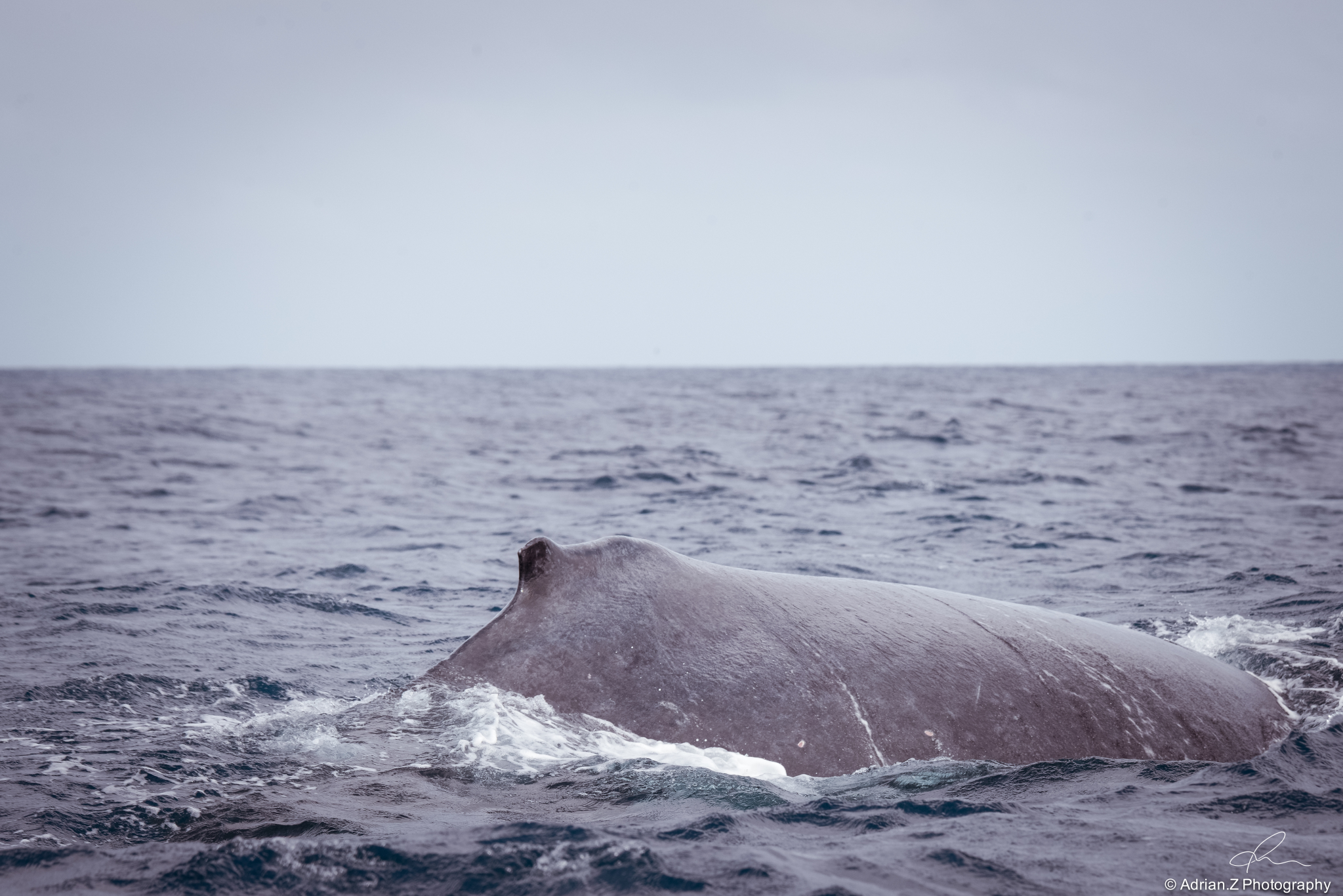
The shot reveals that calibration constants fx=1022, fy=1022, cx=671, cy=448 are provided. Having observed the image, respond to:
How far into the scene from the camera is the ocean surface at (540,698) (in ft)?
11.8

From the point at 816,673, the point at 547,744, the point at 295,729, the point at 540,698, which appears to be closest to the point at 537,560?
the point at 540,698

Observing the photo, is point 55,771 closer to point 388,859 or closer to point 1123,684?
point 388,859

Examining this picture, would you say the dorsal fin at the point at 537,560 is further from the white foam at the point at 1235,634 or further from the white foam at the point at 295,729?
the white foam at the point at 1235,634

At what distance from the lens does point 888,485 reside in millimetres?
17391

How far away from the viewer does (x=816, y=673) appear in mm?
4344

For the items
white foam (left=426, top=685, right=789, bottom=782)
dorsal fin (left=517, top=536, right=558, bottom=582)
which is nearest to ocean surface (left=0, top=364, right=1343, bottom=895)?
white foam (left=426, top=685, right=789, bottom=782)

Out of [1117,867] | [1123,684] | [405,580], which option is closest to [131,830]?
[1117,867]

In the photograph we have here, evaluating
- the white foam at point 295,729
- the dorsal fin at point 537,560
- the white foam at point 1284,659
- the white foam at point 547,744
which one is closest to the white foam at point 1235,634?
the white foam at point 1284,659

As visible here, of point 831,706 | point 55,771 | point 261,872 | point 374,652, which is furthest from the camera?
point 374,652

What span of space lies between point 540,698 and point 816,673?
117cm

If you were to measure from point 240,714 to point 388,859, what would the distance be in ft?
8.28

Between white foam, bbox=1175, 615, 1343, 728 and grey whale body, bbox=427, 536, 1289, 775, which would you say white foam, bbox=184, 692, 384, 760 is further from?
white foam, bbox=1175, 615, 1343, 728

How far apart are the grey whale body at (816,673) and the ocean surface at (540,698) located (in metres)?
0.11

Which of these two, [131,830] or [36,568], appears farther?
[36,568]
